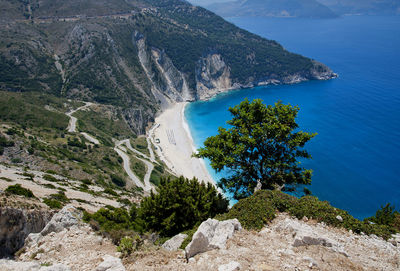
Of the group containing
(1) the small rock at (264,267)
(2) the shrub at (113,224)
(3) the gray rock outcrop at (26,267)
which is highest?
(3) the gray rock outcrop at (26,267)

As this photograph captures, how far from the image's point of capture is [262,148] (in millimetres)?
25719

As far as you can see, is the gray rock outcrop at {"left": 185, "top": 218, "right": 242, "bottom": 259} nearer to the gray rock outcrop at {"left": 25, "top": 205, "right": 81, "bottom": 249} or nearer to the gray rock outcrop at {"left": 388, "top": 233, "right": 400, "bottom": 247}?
the gray rock outcrop at {"left": 25, "top": 205, "right": 81, "bottom": 249}

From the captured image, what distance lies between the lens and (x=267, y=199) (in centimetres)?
1820

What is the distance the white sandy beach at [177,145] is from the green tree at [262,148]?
52271 millimetres

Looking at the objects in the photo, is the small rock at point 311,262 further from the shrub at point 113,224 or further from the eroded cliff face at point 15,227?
the eroded cliff face at point 15,227

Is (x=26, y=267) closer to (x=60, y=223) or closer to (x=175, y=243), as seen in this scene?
(x=60, y=223)

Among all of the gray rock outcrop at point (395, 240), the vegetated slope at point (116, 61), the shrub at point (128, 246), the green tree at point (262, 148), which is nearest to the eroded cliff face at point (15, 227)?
the shrub at point (128, 246)

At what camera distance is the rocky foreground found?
39.5 ft

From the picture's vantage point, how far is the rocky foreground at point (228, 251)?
12.1m

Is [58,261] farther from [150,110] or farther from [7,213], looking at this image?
[150,110]

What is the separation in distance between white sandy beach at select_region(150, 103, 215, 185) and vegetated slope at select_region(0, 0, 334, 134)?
8.44m

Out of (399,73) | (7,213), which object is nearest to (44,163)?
(7,213)

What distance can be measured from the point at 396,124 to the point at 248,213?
123m

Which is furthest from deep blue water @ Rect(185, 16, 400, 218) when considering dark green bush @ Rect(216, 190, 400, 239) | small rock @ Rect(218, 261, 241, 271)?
small rock @ Rect(218, 261, 241, 271)
